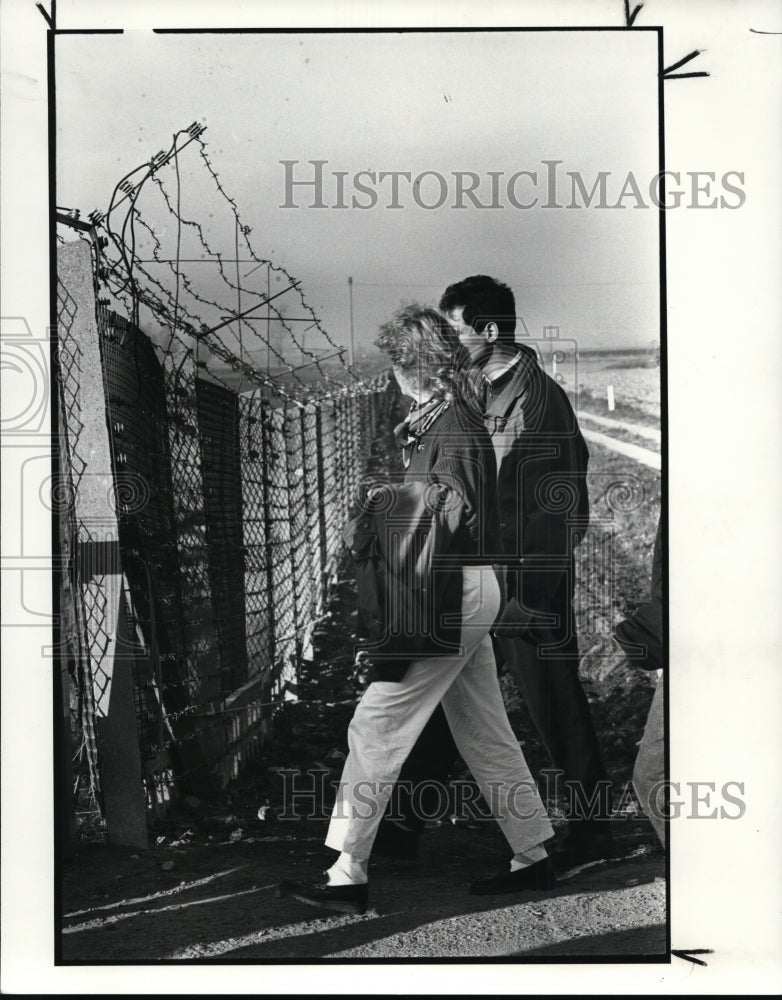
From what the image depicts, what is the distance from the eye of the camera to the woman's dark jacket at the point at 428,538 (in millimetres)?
3598

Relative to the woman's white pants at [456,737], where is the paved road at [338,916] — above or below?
below

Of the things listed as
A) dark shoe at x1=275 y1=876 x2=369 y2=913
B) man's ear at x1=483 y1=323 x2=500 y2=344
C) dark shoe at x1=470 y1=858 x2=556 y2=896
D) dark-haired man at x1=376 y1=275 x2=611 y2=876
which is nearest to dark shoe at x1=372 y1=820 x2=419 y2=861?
dark-haired man at x1=376 y1=275 x2=611 y2=876

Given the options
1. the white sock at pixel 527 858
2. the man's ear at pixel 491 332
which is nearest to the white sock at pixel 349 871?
the white sock at pixel 527 858

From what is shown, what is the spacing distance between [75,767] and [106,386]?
4.23 feet

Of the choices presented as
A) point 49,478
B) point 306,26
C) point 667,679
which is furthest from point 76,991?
point 306,26

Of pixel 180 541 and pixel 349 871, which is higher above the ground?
pixel 180 541

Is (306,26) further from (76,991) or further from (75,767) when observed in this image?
(76,991)

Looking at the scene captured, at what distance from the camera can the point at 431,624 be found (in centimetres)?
362

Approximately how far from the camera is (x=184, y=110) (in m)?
3.61

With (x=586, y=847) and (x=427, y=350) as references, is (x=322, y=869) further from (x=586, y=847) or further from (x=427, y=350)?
(x=427, y=350)

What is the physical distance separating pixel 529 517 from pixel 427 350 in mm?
643

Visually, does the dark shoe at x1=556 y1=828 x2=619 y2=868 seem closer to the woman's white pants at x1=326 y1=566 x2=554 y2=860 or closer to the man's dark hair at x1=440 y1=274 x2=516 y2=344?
the woman's white pants at x1=326 y1=566 x2=554 y2=860

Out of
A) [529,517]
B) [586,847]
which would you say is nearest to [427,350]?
[529,517]
